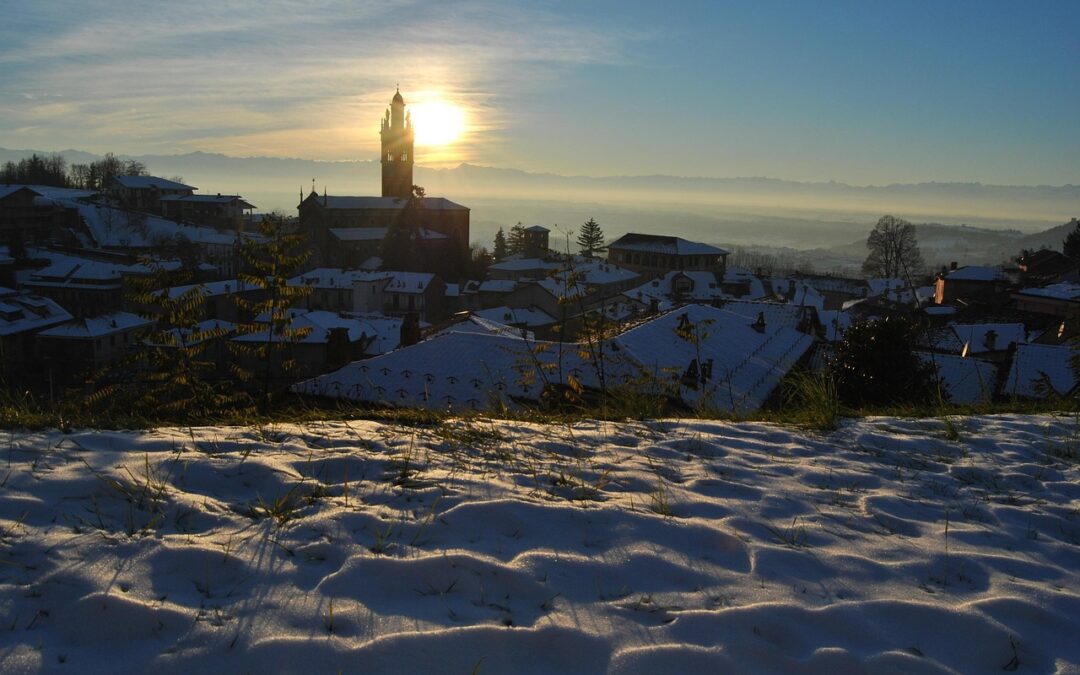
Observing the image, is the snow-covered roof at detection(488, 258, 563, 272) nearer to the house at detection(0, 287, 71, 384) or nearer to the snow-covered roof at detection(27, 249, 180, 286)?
the snow-covered roof at detection(27, 249, 180, 286)

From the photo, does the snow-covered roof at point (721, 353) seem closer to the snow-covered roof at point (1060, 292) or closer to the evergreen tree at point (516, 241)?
the snow-covered roof at point (1060, 292)

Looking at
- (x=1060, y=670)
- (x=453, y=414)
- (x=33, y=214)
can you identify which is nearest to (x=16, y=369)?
(x=453, y=414)

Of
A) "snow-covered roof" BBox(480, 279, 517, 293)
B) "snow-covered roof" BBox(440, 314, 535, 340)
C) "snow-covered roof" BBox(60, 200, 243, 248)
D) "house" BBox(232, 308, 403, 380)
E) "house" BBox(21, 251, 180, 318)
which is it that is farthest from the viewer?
"snow-covered roof" BBox(60, 200, 243, 248)

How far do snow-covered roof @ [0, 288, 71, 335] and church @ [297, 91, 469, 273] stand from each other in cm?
3064

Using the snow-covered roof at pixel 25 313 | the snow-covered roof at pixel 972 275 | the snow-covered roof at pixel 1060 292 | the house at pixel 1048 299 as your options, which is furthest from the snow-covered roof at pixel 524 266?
the snow-covered roof at pixel 25 313

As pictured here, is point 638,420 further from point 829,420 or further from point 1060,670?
point 1060,670

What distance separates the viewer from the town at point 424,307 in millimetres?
7988

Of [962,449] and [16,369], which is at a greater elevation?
[962,449]

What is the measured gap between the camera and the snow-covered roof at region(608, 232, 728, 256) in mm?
81625

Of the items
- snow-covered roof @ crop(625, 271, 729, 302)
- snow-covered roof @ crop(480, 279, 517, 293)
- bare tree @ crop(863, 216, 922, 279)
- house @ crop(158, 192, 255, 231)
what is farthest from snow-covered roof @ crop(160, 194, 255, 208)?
bare tree @ crop(863, 216, 922, 279)

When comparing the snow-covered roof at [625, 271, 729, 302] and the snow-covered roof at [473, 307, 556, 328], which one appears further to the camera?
the snow-covered roof at [625, 271, 729, 302]

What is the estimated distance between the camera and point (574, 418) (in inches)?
241

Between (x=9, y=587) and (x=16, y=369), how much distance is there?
3669 cm

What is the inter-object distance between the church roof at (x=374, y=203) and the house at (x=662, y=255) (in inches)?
764
